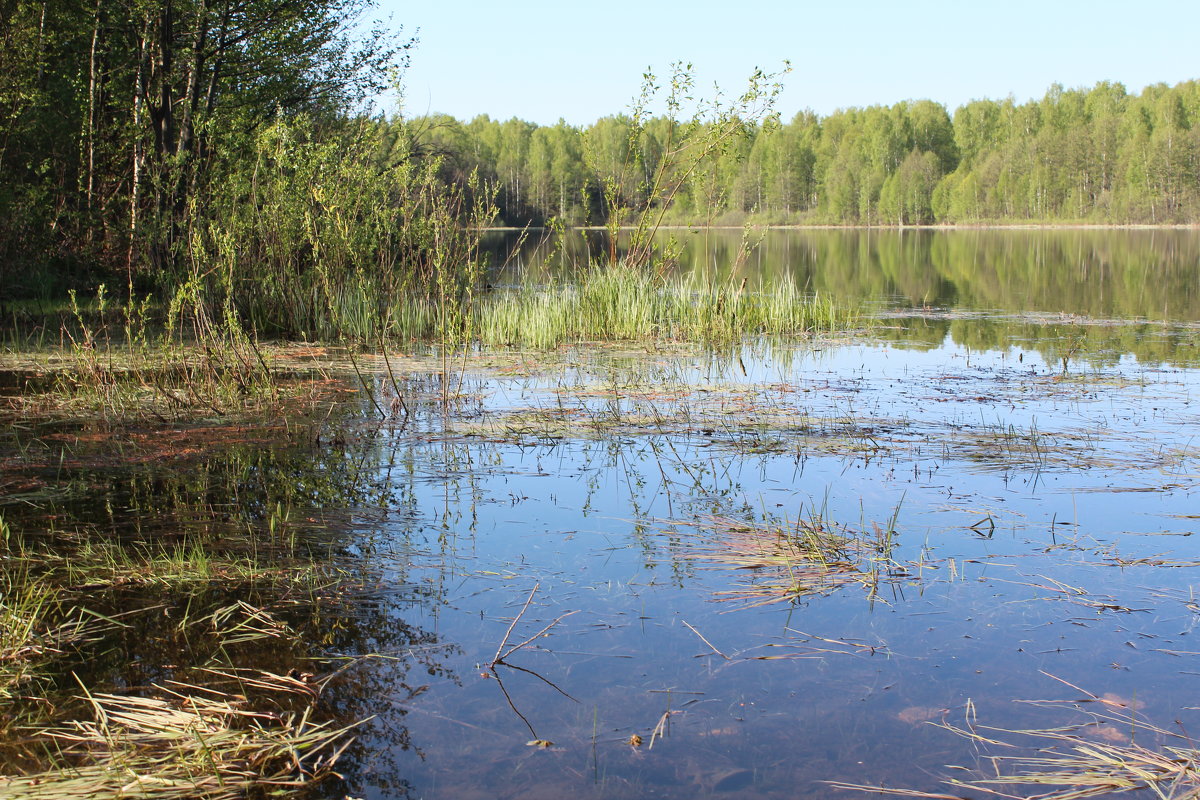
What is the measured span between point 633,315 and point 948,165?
3646 inches

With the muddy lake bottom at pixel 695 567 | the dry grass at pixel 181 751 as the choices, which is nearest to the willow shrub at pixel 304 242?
the muddy lake bottom at pixel 695 567

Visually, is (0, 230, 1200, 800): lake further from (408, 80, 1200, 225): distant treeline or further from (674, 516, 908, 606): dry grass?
(408, 80, 1200, 225): distant treeline

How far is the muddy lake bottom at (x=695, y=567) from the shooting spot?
2.62 metres

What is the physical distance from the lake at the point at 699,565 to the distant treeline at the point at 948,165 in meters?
48.6

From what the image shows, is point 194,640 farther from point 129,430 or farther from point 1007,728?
point 129,430

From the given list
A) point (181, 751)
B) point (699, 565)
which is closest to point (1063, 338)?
point (699, 565)

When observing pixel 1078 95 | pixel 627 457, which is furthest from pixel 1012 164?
pixel 627 457

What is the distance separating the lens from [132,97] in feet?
48.5

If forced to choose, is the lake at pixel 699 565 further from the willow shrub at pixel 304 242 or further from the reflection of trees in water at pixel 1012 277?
the reflection of trees in water at pixel 1012 277

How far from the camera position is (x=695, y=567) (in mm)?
3883

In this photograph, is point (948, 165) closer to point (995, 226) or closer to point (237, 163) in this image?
point (995, 226)

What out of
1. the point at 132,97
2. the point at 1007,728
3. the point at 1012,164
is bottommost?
the point at 1007,728

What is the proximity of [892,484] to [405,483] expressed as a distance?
2506 mm

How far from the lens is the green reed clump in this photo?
36.7 ft
